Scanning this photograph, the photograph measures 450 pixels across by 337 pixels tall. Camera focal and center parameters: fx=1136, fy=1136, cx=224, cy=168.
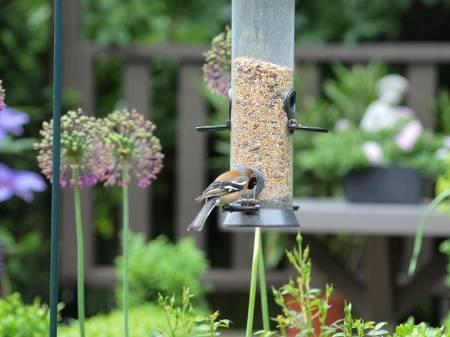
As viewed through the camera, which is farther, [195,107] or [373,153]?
[195,107]

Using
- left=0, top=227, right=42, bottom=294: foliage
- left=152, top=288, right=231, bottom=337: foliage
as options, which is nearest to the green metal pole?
left=152, top=288, right=231, bottom=337: foliage

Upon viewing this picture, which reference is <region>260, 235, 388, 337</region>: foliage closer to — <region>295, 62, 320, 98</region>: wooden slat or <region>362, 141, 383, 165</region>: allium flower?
<region>362, 141, 383, 165</region>: allium flower

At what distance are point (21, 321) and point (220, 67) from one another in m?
0.76

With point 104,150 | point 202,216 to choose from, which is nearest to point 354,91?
point 104,150

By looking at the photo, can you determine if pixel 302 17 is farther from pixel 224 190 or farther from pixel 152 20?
pixel 224 190

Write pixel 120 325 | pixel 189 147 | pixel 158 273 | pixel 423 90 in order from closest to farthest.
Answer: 1. pixel 120 325
2. pixel 158 273
3. pixel 423 90
4. pixel 189 147

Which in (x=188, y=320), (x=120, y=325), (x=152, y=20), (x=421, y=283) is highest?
(x=152, y=20)

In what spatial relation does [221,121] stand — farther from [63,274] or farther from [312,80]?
[63,274]

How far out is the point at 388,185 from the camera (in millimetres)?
4668

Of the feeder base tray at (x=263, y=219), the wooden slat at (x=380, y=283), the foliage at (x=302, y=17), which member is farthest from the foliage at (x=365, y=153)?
the feeder base tray at (x=263, y=219)

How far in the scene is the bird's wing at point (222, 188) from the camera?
2.32 meters

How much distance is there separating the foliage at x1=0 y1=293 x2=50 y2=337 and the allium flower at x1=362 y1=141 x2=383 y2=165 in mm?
2213

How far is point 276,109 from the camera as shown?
2.56 m

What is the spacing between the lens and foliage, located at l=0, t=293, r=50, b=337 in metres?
2.54
